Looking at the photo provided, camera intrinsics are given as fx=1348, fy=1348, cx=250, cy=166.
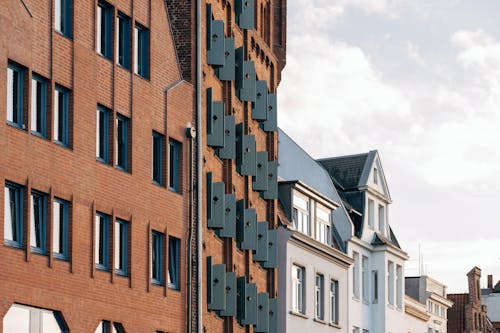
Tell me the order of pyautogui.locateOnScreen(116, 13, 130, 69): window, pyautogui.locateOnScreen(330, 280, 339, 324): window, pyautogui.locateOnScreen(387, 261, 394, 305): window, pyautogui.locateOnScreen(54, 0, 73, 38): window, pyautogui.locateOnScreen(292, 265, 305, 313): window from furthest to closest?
pyautogui.locateOnScreen(387, 261, 394, 305): window
pyautogui.locateOnScreen(330, 280, 339, 324): window
pyautogui.locateOnScreen(292, 265, 305, 313): window
pyautogui.locateOnScreen(116, 13, 130, 69): window
pyautogui.locateOnScreen(54, 0, 73, 38): window

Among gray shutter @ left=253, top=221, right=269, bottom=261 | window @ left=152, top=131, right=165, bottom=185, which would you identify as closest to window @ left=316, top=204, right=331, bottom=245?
gray shutter @ left=253, top=221, right=269, bottom=261

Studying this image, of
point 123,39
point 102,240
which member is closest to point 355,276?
point 123,39

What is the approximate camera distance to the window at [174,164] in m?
45.0

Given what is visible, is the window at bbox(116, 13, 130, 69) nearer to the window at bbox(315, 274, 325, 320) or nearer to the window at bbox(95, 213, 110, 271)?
the window at bbox(95, 213, 110, 271)

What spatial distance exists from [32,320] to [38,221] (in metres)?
2.68

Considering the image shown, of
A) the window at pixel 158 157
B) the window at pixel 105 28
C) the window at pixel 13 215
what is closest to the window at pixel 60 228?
the window at pixel 13 215

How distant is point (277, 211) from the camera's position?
192 feet

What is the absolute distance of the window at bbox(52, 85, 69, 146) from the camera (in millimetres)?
37156

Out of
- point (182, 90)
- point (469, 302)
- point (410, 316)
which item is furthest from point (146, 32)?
point (469, 302)

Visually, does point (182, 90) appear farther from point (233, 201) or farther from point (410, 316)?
point (410, 316)

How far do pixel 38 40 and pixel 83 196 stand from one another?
4.69 meters

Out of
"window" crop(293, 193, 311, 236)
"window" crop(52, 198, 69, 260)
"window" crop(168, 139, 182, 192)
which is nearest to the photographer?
"window" crop(52, 198, 69, 260)

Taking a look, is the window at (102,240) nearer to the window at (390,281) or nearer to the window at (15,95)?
the window at (15,95)

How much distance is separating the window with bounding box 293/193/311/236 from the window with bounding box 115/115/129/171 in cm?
2047
